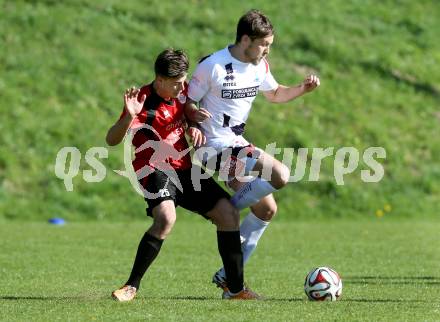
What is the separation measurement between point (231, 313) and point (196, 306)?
48 cm

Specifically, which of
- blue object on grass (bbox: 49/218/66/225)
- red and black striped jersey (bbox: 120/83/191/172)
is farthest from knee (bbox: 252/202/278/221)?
blue object on grass (bbox: 49/218/66/225)

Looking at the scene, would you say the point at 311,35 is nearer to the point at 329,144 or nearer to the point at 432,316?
the point at 329,144

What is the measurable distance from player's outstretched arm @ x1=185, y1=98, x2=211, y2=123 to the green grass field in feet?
4.52

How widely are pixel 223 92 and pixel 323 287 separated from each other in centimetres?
169

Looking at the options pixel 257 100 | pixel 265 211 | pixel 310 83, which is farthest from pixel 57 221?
pixel 310 83

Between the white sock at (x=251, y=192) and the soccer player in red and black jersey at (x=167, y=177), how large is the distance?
8 cm

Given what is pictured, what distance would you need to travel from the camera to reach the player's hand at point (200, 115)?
7367 millimetres

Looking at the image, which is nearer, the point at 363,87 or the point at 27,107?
the point at 27,107

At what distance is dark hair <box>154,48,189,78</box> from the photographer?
719cm

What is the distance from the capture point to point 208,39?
21875 mm

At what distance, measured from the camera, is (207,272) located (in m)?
9.72

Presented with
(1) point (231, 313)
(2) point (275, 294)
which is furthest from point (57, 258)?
(1) point (231, 313)

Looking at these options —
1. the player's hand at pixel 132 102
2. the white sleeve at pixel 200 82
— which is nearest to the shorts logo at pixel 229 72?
the white sleeve at pixel 200 82

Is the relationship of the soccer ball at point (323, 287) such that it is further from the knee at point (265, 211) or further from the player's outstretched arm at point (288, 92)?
the player's outstretched arm at point (288, 92)
